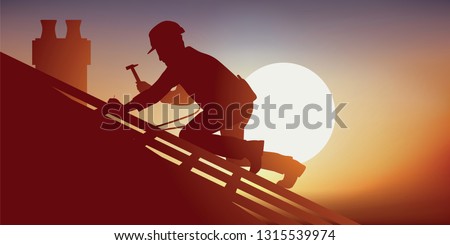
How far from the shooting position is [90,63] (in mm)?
7180

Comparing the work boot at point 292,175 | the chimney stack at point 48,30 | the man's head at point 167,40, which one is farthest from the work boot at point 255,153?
the chimney stack at point 48,30

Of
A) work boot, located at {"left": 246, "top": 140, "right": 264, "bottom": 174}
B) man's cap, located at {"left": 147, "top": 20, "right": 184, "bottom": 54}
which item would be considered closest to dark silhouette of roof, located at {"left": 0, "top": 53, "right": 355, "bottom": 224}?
work boot, located at {"left": 246, "top": 140, "right": 264, "bottom": 174}

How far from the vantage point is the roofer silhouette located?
6.80 metres

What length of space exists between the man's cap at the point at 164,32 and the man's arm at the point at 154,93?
36 cm

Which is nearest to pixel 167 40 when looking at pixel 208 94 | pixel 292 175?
pixel 208 94

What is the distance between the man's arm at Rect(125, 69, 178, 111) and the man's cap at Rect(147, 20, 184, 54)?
36 centimetres

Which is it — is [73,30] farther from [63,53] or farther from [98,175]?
A: [98,175]

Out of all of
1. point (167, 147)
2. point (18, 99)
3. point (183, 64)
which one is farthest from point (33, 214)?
point (183, 64)

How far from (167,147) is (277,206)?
1.26 metres

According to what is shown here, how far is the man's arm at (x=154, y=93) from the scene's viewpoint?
6.71 metres

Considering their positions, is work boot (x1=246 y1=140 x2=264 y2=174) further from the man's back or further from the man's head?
the man's head

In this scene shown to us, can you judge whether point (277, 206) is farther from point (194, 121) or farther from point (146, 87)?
point (146, 87)

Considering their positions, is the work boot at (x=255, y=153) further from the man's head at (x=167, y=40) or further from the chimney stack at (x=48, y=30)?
the chimney stack at (x=48, y=30)

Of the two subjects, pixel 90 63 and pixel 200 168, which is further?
pixel 90 63
